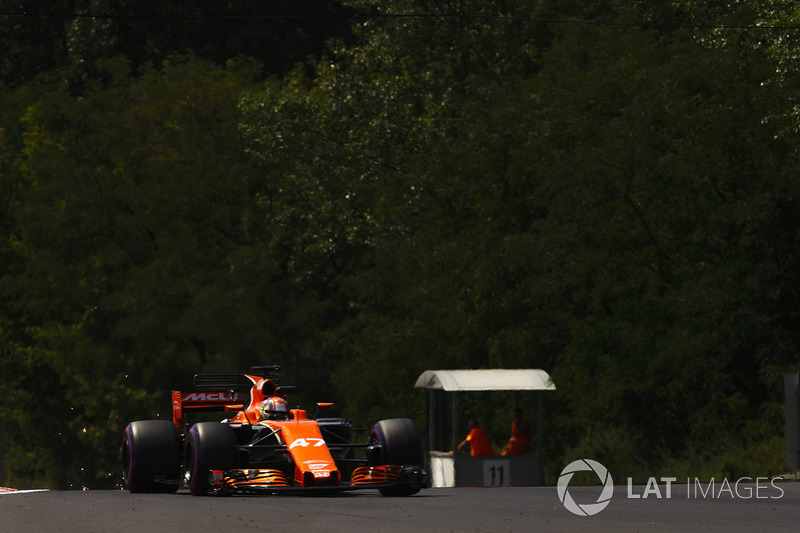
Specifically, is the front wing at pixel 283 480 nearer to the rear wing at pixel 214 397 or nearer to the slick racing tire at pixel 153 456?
the slick racing tire at pixel 153 456

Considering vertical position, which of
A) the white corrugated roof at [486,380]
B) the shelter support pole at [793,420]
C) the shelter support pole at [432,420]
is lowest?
the shelter support pole at [432,420]

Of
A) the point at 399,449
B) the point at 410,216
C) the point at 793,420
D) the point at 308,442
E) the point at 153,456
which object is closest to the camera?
the point at 793,420

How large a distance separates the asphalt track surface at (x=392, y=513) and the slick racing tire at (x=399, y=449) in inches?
11.3

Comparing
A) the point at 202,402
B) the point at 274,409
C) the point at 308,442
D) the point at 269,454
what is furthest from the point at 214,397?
the point at 308,442

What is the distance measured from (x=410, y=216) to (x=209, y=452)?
83.5 feet

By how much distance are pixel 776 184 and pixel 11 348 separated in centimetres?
3195

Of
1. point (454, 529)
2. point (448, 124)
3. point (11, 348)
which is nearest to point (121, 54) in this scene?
point (11, 348)

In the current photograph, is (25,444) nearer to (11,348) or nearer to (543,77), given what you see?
(11,348)

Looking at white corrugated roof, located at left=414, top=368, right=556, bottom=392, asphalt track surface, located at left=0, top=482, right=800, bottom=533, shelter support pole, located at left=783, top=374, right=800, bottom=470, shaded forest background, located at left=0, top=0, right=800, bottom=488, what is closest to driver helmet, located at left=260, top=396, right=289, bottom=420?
asphalt track surface, located at left=0, top=482, right=800, bottom=533

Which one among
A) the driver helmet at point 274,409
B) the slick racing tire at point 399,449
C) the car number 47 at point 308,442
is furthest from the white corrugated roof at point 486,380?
the car number 47 at point 308,442

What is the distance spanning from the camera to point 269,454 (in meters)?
20.0

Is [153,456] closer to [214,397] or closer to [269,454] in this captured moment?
[269,454]

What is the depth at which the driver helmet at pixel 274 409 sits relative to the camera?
20.6m

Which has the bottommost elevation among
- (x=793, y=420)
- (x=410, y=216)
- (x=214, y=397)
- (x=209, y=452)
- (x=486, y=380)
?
(x=209, y=452)
